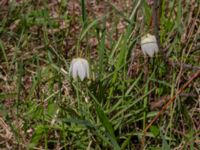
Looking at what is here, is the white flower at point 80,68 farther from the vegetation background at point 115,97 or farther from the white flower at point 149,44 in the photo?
the white flower at point 149,44

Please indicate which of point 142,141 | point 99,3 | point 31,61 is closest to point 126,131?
point 142,141

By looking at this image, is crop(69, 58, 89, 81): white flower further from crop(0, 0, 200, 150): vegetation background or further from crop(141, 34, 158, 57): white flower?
crop(141, 34, 158, 57): white flower

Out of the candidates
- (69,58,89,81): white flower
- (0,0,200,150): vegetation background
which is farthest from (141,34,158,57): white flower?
(69,58,89,81): white flower

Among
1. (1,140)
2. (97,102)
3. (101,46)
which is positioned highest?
(101,46)

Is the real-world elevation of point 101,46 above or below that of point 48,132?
above

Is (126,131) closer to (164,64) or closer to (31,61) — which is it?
(164,64)

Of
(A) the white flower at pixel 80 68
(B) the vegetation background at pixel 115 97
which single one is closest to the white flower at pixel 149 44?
(B) the vegetation background at pixel 115 97
